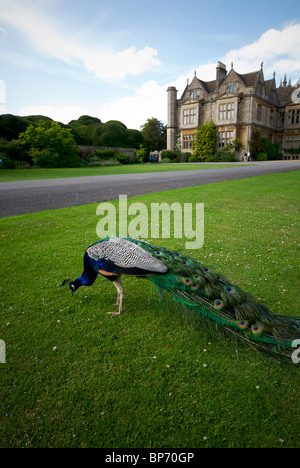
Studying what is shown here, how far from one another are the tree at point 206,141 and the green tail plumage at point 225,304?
53769 mm

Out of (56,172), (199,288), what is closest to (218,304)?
(199,288)

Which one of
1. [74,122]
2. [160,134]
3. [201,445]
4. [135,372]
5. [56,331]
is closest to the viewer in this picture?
[201,445]

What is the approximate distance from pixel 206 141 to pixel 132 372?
55492 mm

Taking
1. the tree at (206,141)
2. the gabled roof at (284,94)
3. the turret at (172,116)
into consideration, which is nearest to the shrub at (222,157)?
the tree at (206,141)

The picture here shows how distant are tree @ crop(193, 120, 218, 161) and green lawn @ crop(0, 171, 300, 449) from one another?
5239cm

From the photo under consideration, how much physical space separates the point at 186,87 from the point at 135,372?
215 feet

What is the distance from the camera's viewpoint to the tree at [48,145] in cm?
3741

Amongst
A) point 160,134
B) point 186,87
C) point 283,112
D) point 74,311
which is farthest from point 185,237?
point 160,134

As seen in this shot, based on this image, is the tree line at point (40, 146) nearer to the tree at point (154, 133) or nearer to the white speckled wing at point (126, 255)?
the tree at point (154, 133)

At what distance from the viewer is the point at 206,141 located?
175ft

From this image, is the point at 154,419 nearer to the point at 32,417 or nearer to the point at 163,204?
the point at 32,417

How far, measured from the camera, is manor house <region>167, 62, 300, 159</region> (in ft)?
168

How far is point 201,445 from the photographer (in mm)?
2137

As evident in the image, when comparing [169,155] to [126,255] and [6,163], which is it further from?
[126,255]
